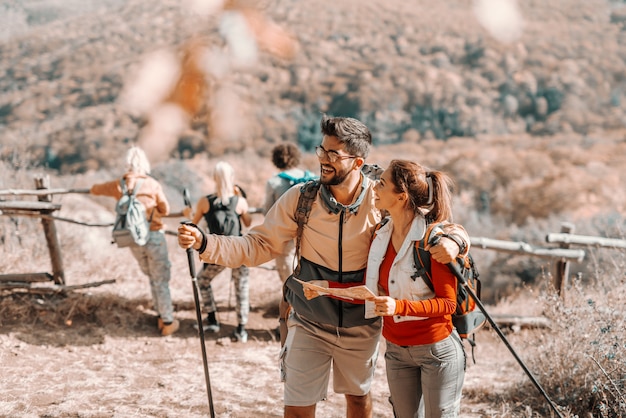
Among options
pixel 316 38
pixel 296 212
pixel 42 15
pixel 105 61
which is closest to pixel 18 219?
pixel 296 212

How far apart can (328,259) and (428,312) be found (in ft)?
2.09

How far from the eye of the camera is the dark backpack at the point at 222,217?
17.6 ft

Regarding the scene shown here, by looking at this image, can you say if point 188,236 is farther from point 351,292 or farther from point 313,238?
point 351,292

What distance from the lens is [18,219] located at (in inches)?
303

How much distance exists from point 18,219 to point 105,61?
4567 cm

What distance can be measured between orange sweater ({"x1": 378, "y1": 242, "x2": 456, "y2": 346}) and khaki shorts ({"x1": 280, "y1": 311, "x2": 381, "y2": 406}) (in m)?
0.24

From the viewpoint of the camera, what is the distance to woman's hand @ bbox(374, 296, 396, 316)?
255 centimetres

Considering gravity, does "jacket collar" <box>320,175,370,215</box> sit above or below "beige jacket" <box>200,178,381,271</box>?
above

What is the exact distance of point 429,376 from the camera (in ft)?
8.99

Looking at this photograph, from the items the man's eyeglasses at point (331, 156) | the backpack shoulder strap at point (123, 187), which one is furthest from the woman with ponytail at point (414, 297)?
the backpack shoulder strap at point (123, 187)

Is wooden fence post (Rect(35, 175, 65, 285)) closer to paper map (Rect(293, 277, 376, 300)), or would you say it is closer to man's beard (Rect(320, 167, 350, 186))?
man's beard (Rect(320, 167, 350, 186))

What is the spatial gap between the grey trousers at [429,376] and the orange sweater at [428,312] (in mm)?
48

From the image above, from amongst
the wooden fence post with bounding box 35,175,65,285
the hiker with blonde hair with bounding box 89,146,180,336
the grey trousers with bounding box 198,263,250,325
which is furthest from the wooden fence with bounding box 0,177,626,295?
the grey trousers with bounding box 198,263,250,325

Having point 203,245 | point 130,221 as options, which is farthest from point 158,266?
point 203,245
